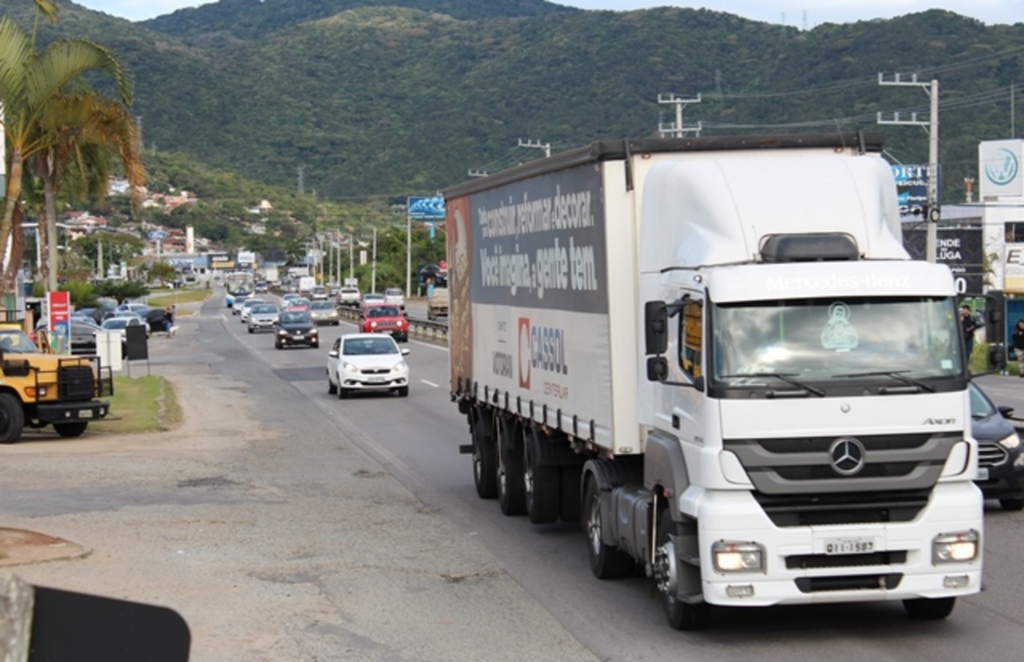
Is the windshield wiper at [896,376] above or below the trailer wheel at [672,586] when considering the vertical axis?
above

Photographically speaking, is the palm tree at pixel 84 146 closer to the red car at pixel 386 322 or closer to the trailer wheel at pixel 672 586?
the trailer wheel at pixel 672 586

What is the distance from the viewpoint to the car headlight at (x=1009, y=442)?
15867 millimetres

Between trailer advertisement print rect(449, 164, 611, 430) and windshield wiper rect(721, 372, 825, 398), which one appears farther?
trailer advertisement print rect(449, 164, 611, 430)

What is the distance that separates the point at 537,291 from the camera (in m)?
14.6

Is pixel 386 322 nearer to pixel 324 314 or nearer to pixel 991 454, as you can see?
pixel 324 314

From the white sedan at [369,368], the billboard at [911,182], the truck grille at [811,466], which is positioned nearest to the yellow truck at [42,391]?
the white sedan at [369,368]

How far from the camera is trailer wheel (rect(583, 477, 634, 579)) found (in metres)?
12.5

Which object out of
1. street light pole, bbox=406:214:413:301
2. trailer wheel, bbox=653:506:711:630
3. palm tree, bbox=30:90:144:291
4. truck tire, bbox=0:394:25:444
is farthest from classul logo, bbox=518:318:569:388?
street light pole, bbox=406:214:413:301

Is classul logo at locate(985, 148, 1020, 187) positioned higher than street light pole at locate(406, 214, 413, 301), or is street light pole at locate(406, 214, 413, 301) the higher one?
classul logo at locate(985, 148, 1020, 187)

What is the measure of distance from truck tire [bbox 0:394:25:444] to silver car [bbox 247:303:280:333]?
51.4 meters

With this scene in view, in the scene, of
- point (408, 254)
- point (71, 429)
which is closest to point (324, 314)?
point (408, 254)

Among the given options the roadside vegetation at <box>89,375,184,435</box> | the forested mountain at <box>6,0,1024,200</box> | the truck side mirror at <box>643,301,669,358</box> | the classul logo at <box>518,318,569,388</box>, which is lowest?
the roadside vegetation at <box>89,375,184,435</box>

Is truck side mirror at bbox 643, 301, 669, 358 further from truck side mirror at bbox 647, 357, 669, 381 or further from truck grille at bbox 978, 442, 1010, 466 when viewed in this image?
truck grille at bbox 978, 442, 1010, 466

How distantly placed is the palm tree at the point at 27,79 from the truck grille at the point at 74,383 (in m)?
7.31
